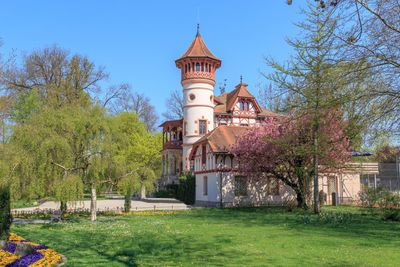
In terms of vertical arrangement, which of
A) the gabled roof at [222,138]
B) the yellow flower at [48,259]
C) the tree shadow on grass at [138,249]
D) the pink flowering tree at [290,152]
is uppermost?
the gabled roof at [222,138]

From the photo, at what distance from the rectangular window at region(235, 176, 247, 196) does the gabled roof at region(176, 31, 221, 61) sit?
49.5 feet

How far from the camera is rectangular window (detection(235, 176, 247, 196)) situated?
3625 centimetres

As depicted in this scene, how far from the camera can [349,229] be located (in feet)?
57.1

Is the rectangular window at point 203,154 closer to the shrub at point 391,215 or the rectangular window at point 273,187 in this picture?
the rectangular window at point 273,187

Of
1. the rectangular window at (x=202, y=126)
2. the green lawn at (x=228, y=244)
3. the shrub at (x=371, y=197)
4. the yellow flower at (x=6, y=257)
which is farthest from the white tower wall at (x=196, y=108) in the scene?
the yellow flower at (x=6, y=257)

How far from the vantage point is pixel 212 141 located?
121 feet

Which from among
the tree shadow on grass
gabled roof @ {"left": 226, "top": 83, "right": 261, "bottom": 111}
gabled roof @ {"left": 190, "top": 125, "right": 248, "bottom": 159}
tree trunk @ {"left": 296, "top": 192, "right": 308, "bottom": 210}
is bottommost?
the tree shadow on grass

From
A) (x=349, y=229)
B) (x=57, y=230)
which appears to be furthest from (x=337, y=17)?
(x=57, y=230)

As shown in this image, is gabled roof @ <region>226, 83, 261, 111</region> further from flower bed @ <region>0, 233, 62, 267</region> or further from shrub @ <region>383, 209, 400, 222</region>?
flower bed @ <region>0, 233, 62, 267</region>

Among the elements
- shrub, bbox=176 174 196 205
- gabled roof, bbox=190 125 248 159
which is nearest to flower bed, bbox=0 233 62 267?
gabled roof, bbox=190 125 248 159

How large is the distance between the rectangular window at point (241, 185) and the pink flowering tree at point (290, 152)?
2.84 m

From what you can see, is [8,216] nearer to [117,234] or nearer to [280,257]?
[117,234]

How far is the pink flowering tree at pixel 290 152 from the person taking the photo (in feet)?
88.4

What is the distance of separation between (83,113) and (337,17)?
1498 centimetres
